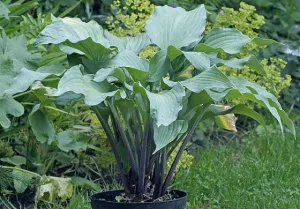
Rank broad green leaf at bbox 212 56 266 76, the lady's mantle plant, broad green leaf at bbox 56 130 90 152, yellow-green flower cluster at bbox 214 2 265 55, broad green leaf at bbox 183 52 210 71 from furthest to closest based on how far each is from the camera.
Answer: yellow-green flower cluster at bbox 214 2 265 55
broad green leaf at bbox 56 130 90 152
broad green leaf at bbox 212 56 266 76
broad green leaf at bbox 183 52 210 71
the lady's mantle plant

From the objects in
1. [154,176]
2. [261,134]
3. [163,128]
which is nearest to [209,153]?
[261,134]

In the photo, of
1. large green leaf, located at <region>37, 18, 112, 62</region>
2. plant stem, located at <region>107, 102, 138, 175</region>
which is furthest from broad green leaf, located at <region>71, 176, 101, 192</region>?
large green leaf, located at <region>37, 18, 112, 62</region>

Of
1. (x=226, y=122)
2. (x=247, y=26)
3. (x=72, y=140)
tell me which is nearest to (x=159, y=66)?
(x=226, y=122)

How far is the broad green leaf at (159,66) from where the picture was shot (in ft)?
7.82

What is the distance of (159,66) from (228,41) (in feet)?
1.15

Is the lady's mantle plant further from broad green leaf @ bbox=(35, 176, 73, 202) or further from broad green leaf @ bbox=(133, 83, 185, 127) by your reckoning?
broad green leaf @ bbox=(35, 176, 73, 202)

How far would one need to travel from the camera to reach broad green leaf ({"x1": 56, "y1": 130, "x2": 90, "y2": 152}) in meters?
3.49

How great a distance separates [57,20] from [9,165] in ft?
4.96

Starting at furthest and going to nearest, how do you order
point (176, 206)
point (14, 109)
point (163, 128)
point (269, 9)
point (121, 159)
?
point (269, 9)
point (14, 109)
point (121, 159)
point (176, 206)
point (163, 128)

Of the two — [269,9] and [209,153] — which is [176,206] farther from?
[269,9]

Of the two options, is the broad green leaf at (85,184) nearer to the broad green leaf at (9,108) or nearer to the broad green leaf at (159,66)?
the broad green leaf at (9,108)

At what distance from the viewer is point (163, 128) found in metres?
2.24

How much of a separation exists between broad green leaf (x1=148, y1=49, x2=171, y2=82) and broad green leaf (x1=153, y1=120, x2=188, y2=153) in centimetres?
21

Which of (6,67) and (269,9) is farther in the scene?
(269,9)
